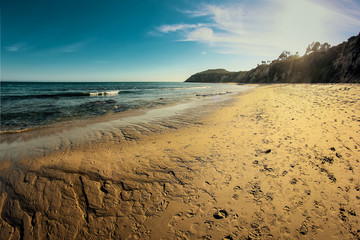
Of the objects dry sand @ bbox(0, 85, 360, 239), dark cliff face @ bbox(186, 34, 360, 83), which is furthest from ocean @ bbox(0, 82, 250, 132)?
dark cliff face @ bbox(186, 34, 360, 83)

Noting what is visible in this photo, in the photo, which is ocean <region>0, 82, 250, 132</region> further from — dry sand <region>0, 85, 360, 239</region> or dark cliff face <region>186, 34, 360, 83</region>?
dark cliff face <region>186, 34, 360, 83</region>

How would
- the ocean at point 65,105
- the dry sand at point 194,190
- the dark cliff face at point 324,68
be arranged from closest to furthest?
the dry sand at point 194,190
the ocean at point 65,105
the dark cliff face at point 324,68

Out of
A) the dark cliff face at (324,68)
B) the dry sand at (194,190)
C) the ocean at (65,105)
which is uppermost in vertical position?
the dark cliff face at (324,68)

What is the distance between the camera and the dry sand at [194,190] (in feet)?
8.66

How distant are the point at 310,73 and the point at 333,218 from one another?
68385mm

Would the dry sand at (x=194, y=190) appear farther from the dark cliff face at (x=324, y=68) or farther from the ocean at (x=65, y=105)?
the dark cliff face at (x=324, y=68)

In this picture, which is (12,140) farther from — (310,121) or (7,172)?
(310,121)

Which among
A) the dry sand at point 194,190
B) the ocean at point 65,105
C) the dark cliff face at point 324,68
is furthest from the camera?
the dark cliff face at point 324,68

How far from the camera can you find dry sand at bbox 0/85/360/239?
2641 mm

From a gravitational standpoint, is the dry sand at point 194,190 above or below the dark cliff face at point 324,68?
below

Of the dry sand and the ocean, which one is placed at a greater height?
the ocean

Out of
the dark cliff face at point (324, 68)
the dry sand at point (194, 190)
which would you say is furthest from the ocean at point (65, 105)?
the dark cliff face at point (324, 68)

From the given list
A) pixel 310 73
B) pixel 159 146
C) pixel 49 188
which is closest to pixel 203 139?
pixel 159 146

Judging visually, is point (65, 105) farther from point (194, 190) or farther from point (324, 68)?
point (324, 68)
